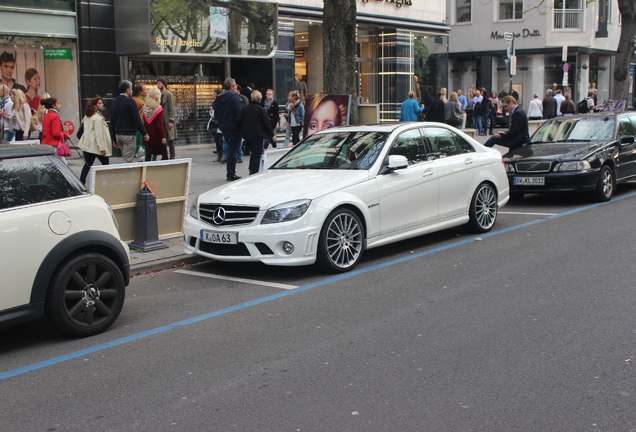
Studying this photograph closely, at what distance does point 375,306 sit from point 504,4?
4252 cm

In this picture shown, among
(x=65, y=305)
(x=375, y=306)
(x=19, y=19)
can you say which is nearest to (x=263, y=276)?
(x=375, y=306)

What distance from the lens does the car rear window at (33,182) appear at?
537 cm

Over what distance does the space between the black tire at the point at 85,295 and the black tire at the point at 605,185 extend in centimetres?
918

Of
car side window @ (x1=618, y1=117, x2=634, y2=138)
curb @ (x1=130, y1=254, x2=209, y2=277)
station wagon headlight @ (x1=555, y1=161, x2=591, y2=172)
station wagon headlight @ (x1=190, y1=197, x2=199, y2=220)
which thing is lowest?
curb @ (x1=130, y1=254, x2=209, y2=277)

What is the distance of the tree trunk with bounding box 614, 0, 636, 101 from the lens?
23.5 meters

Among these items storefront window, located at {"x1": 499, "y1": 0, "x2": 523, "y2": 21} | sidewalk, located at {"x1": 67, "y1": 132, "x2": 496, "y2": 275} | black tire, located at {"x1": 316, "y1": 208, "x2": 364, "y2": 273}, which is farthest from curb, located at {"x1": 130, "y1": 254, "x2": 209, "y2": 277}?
storefront window, located at {"x1": 499, "y1": 0, "x2": 523, "y2": 21}

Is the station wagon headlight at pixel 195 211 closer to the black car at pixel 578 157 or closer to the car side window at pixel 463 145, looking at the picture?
the car side window at pixel 463 145

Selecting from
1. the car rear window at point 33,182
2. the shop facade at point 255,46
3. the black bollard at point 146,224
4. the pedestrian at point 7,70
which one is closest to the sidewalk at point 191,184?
the black bollard at point 146,224

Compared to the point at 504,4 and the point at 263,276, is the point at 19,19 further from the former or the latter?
the point at 504,4

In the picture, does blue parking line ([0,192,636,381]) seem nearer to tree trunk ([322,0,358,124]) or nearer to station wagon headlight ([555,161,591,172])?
station wagon headlight ([555,161,591,172])

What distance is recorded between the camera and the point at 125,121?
12.7 metres

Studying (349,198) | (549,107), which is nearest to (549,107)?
(549,107)

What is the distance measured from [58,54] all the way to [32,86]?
104 cm

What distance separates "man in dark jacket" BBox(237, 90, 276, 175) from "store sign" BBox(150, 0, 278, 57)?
5.76 metres
